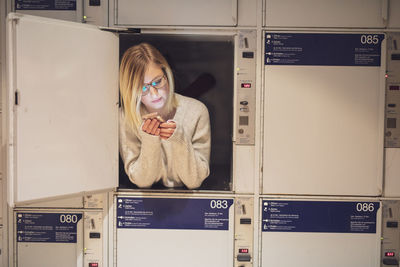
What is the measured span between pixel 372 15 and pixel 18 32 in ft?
8.32

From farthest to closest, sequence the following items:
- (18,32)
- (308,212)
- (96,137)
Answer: (308,212) < (96,137) < (18,32)

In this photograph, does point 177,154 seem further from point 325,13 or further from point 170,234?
point 325,13

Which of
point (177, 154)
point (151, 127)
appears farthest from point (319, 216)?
point (151, 127)

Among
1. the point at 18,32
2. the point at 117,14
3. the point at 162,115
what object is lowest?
the point at 162,115

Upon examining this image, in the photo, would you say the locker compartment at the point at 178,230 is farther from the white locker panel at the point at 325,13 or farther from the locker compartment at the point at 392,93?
the white locker panel at the point at 325,13

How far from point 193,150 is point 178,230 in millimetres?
657

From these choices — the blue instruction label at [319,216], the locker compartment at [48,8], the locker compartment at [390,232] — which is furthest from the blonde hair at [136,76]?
the locker compartment at [390,232]

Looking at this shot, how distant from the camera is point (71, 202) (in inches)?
102

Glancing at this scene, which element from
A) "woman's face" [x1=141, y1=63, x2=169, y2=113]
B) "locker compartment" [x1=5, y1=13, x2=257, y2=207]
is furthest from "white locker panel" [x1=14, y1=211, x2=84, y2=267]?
"woman's face" [x1=141, y1=63, x2=169, y2=113]

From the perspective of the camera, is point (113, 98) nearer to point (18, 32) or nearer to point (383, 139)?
point (18, 32)

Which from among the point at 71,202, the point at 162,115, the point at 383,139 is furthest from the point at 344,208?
the point at 71,202

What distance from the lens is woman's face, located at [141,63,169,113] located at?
8.30 ft

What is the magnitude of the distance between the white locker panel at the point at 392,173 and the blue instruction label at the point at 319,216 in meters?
0.14

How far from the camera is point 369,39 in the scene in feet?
8.24
